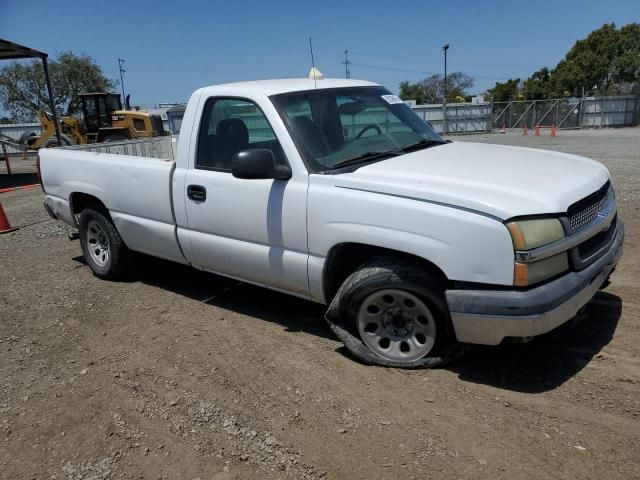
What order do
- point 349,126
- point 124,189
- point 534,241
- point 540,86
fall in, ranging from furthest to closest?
point 540,86, point 124,189, point 349,126, point 534,241

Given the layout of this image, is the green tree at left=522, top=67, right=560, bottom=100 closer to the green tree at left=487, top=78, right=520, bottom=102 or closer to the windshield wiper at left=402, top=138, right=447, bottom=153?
the green tree at left=487, top=78, right=520, bottom=102

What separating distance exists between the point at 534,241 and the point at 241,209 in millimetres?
2088

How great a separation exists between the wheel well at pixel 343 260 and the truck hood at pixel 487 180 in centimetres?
41

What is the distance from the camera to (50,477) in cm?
277

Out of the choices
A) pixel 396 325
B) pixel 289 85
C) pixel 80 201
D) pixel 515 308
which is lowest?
pixel 396 325

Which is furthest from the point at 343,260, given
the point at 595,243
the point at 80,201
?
the point at 80,201

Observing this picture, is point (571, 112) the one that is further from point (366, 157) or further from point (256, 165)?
point (256, 165)

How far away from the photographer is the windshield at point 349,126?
12.6ft

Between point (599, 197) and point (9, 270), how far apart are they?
626 cm

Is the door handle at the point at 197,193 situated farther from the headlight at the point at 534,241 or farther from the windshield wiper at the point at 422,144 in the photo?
the headlight at the point at 534,241

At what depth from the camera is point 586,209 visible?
3311 mm

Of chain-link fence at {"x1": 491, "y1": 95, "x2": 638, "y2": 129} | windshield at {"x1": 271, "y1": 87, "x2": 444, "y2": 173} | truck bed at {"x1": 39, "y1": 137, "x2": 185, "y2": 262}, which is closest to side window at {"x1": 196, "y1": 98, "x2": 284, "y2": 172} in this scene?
windshield at {"x1": 271, "y1": 87, "x2": 444, "y2": 173}

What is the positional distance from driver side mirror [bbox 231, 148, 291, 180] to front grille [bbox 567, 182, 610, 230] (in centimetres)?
185

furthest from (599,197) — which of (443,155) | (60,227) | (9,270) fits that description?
(60,227)
